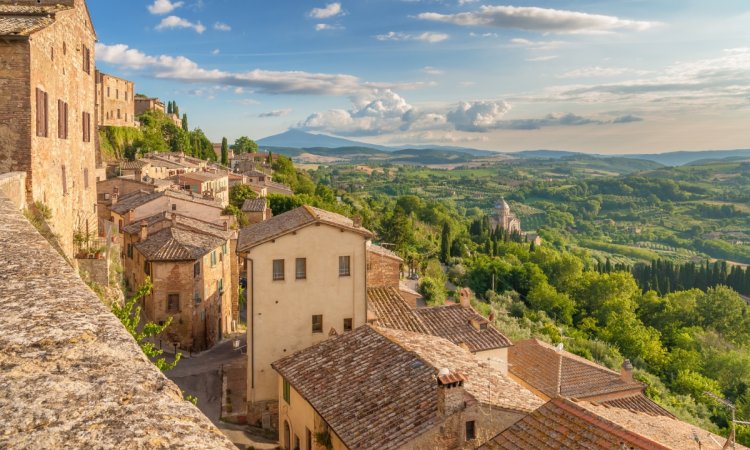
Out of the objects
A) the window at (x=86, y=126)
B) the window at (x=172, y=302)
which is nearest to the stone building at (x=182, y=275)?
the window at (x=172, y=302)

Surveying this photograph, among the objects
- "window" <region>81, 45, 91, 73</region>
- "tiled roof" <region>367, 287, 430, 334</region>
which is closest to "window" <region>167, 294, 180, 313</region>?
"tiled roof" <region>367, 287, 430, 334</region>

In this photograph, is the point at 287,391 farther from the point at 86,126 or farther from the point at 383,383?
the point at 86,126

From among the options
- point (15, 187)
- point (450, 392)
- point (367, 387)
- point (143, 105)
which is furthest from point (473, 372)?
point (143, 105)

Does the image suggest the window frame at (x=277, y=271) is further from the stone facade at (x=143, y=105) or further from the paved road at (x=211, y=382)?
the stone facade at (x=143, y=105)

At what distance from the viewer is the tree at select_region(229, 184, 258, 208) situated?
196 feet

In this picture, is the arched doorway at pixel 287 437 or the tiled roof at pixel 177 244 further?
the tiled roof at pixel 177 244

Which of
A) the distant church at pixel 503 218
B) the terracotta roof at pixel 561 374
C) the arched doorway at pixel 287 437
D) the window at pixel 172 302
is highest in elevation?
the window at pixel 172 302

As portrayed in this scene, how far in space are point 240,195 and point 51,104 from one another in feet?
150

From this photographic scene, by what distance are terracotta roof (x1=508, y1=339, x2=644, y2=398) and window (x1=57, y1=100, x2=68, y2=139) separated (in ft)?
69.6

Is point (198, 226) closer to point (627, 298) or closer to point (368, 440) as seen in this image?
point (368, 440)

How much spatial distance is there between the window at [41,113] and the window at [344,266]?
11100mm

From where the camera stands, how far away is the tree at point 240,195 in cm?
5986

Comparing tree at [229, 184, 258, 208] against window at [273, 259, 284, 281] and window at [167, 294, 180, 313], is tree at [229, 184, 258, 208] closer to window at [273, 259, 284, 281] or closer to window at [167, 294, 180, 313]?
window at [167, 294, 180, 313]

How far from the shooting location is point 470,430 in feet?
44.7
